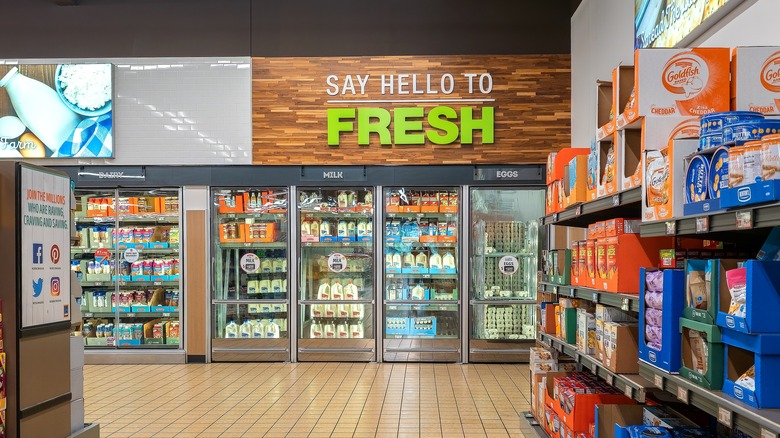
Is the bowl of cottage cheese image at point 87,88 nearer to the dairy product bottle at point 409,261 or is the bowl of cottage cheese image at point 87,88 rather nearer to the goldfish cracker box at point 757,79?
the dairy product bottle at point 409,261

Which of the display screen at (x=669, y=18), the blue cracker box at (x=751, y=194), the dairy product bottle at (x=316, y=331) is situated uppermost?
the display screen at (x=669, y=18)

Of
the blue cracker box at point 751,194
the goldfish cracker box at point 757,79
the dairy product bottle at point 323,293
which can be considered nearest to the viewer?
the blue cracker box at point 751,194

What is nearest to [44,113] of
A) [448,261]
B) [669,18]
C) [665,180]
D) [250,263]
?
[250,263]

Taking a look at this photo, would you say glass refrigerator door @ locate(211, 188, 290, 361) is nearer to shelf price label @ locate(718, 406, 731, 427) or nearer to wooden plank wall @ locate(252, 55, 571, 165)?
wooden plank wall @ locate(252, 55, 571, 165)

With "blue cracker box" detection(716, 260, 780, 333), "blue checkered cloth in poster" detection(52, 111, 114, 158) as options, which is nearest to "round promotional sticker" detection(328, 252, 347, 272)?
"blue checkered cloth in poster" detection(52, 111, 114, 158)

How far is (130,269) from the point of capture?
9.04m

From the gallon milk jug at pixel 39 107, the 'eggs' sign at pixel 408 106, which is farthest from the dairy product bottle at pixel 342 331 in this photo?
the gallon milk jug at pixel 39 107

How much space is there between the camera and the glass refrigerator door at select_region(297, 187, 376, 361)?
888 centimetres

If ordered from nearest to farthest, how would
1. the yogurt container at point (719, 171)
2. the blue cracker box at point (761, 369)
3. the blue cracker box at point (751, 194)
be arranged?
the blue cracker box at point (751, 194) → the blue cracker box at point (761, 369) → the yogurt container at point (719, 171)

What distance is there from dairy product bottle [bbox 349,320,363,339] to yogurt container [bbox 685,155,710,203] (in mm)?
6638

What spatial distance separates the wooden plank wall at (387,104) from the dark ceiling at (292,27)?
0.53 feet

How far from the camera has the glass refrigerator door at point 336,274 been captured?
29.1 ft

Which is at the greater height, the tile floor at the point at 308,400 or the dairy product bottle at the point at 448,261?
the dairy product bottle at the point at 448,261

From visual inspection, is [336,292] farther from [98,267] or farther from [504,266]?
[98,267]
